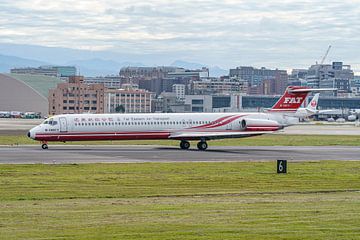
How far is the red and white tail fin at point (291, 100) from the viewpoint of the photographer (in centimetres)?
6858

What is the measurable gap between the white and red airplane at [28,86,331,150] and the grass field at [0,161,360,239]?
1679cm

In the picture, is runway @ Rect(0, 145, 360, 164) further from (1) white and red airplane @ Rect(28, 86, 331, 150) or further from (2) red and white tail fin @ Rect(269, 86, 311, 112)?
(2) red and white tail fin @ Rect(269, 86, 311, 112)

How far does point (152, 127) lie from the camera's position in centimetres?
6356

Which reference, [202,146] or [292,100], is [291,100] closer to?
[292,100]

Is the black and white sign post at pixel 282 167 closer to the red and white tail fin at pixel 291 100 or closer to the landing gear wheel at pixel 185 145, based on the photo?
the landing gear wheel at pixel 185 145

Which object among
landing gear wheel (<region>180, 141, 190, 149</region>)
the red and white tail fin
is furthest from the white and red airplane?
the red and white tail fin

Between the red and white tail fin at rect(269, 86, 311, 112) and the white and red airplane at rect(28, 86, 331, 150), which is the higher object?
the red and white tail fin at rect(269, 86, 311, 112)

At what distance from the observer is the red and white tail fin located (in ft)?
225

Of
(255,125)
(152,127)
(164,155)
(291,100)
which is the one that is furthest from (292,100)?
(164,155)

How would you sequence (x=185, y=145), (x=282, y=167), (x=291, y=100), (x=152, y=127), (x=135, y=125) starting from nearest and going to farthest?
(x=282, y=167) → (x=135, y=125) → (x=152, y=127) → (x=185, y=145) → (x=291, y=100)

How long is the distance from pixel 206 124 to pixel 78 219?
42314 millimetres

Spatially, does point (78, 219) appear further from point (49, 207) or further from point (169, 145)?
point (169, 145)

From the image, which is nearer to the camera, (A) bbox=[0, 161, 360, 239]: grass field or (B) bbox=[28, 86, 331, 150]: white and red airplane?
(A) bbox=[0, 161, 360, 239]: grass field

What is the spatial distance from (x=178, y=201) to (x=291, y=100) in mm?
42121
